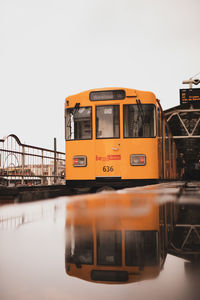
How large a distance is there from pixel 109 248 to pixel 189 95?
25080 millimetres

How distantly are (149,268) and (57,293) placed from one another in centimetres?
28

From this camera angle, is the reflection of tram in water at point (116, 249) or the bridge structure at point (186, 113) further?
the bridge structure at point (186, 113)

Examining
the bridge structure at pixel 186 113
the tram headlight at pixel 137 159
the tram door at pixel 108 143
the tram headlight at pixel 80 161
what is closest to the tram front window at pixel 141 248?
the tram headlight at pixel 137 159

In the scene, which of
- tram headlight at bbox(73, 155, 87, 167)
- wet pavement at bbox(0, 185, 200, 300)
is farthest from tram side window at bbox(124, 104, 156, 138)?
wet pavement at bbox(0, 185, 200, 300)

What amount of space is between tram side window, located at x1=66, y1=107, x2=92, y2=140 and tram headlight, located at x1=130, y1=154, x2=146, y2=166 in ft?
4.25

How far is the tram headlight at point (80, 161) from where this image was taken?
31.9 ft

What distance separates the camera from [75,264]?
39.4 inches

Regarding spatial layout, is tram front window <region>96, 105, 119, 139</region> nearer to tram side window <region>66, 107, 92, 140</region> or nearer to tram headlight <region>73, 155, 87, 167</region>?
tram side window <region>66, 107, 92, 140</region>

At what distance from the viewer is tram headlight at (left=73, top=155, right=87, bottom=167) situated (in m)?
9.73

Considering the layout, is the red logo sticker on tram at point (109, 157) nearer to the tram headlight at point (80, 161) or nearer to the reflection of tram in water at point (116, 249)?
the tram headlight at point (80, 161)

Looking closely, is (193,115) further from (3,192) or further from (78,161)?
(3,192)

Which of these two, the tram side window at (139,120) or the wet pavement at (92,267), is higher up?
the tram side window at (139,120)

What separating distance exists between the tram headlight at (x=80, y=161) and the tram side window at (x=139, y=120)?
4.22 feet

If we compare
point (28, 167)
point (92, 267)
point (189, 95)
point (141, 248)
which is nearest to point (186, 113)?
point (189, 95)
